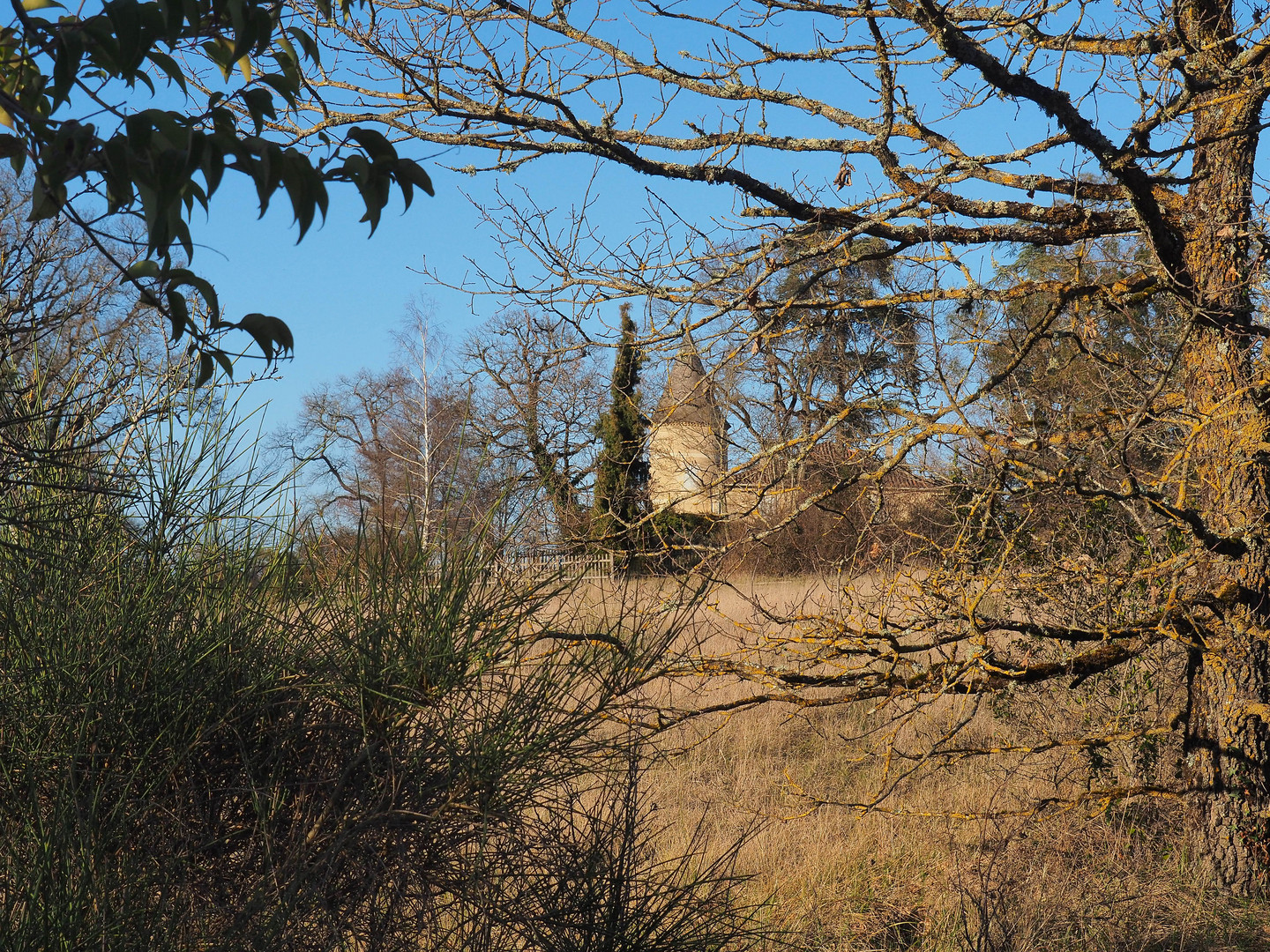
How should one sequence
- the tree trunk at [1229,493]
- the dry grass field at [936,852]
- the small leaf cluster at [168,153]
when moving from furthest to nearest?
the tree trunk at [1229,493], the dry grass field at [936,852], the small leaf cluster at [168,153]

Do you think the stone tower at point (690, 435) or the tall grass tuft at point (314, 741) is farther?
the stone tower at point (690, 435)

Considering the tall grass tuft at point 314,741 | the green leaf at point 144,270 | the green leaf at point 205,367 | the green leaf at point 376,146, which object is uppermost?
the green leaf at point 376,146

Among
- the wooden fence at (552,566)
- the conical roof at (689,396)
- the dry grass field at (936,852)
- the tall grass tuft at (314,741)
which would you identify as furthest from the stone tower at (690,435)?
the tall grass tuft at (314,741)

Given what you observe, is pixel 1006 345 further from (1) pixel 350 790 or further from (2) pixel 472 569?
(1) pixel 350 790

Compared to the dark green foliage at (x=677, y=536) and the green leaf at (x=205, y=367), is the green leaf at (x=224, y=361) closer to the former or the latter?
the green leaf at (x=205, y=367)

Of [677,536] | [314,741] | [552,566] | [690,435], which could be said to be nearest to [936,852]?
[677,536]

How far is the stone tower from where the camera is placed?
4.76 m

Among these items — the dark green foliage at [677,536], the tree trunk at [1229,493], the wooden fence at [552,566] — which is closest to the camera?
the wooden fence at [552,566]

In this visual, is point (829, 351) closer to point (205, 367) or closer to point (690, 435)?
point (690, 435)

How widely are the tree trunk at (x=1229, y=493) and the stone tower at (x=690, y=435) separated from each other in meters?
2.35

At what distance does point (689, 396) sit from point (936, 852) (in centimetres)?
329

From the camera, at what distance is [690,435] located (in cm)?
546

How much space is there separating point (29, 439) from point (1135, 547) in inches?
223

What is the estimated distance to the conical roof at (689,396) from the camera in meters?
4.70
